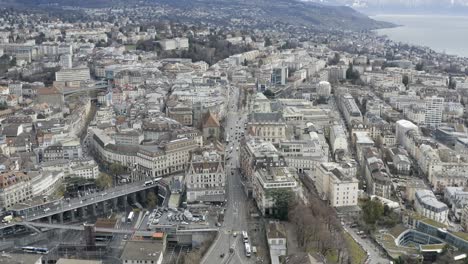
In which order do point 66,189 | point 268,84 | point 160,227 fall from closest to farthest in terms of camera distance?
point 160,227 < point 66,189 < point 268,84

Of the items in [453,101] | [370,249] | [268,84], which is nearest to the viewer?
[370,249]

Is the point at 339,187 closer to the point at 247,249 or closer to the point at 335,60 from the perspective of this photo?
the point at 247,249

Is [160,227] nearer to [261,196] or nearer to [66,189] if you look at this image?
[261,196]

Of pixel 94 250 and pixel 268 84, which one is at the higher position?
pixel 268 84

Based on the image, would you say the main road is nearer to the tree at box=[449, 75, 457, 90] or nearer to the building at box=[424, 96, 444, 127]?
the building at box=[424, 96, 444, 127]

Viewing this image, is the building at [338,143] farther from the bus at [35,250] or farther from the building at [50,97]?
the building at [50,97]

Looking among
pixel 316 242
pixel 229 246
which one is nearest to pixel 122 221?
pixel 229 246

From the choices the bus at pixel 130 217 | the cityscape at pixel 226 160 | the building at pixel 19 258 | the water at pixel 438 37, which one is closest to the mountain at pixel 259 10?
the water at pixel 438 37
